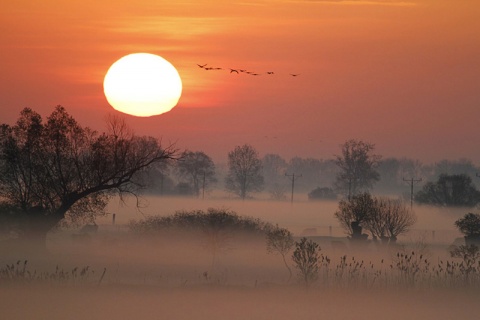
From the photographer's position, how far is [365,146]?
160000mm

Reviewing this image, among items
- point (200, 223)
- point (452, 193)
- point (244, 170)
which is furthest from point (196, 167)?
point (200, 223)

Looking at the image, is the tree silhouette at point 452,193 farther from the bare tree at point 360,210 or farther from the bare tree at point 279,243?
the bare tree at point 279,243

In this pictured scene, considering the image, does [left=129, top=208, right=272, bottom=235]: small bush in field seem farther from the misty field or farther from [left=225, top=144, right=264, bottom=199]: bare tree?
[left=225, top=144, right=264, bottom=199]: bare tree

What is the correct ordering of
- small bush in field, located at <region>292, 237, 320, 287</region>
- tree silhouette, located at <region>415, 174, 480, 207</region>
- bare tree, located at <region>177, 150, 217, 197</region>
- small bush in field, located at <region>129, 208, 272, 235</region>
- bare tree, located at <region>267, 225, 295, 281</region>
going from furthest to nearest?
bare tree, located at <region>177, 150, 217, 197</region> < tree silhouette, located at <region>415, 174, 480, 207</region> < small bush in field, located at <region>129, 208, 272, 235</region> < bare tree, located at <region>267, 225, 295, 281</region> < small bush in field, located at <region>292, 237, 320, 287</region>

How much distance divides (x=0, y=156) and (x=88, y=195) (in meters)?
5.41

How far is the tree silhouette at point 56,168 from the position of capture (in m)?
50.8

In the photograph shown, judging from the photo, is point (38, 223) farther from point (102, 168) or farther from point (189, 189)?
point (189, 189)

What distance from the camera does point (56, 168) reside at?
5291 cm

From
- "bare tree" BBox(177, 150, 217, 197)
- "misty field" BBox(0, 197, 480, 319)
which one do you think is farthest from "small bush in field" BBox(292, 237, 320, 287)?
"bare tree" BBox(177, 150, 217, 197)

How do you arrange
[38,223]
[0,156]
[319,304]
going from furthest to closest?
[0,156] < [38,223] < [319,304]

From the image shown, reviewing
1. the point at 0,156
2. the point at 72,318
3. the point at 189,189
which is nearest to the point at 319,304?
the point at 72,318

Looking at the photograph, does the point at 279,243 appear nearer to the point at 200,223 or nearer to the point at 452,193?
the point at 200,223

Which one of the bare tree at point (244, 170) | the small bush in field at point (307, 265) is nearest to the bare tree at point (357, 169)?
the bare tree at point (244, 170)

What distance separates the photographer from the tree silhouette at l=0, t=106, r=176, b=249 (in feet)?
167
